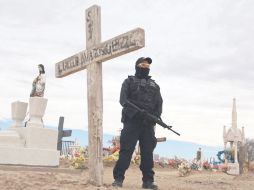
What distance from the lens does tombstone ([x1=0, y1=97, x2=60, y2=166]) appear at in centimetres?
820

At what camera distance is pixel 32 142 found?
8.52m

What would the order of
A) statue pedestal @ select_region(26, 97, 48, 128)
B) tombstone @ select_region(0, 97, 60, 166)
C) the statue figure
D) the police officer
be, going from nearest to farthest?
1. the police officer
2. tombstone @ select_region(0, 97, 60, 166)
3. statue pedestal @ select_region(26, 97, 48, 128)
4. the statue figure

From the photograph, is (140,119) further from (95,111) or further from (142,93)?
(95,111)

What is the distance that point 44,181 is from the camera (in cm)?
595

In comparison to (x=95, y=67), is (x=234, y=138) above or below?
below

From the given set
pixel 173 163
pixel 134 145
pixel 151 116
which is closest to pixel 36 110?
pixel 134 145

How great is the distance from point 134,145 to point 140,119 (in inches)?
13.9

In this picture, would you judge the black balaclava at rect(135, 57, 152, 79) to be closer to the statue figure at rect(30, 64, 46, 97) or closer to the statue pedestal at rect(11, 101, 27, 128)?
the statue figure at rect(30, 64, 46, 97)

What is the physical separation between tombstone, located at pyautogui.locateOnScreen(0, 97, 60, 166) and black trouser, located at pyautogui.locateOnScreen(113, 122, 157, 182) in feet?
9.24

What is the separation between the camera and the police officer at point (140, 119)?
5.91 m

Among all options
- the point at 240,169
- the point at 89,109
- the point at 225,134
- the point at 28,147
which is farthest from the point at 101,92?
the point at 225,134

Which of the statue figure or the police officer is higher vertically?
the statue figure

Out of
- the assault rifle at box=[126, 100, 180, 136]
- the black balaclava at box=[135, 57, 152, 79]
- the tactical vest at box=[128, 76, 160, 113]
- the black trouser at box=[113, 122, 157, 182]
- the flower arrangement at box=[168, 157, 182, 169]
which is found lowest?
the flower arrangement at box=[168, 157, 182, 169]

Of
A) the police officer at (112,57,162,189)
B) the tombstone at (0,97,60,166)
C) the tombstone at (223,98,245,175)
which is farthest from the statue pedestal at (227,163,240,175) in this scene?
the police officer at (112,57,162,189)
